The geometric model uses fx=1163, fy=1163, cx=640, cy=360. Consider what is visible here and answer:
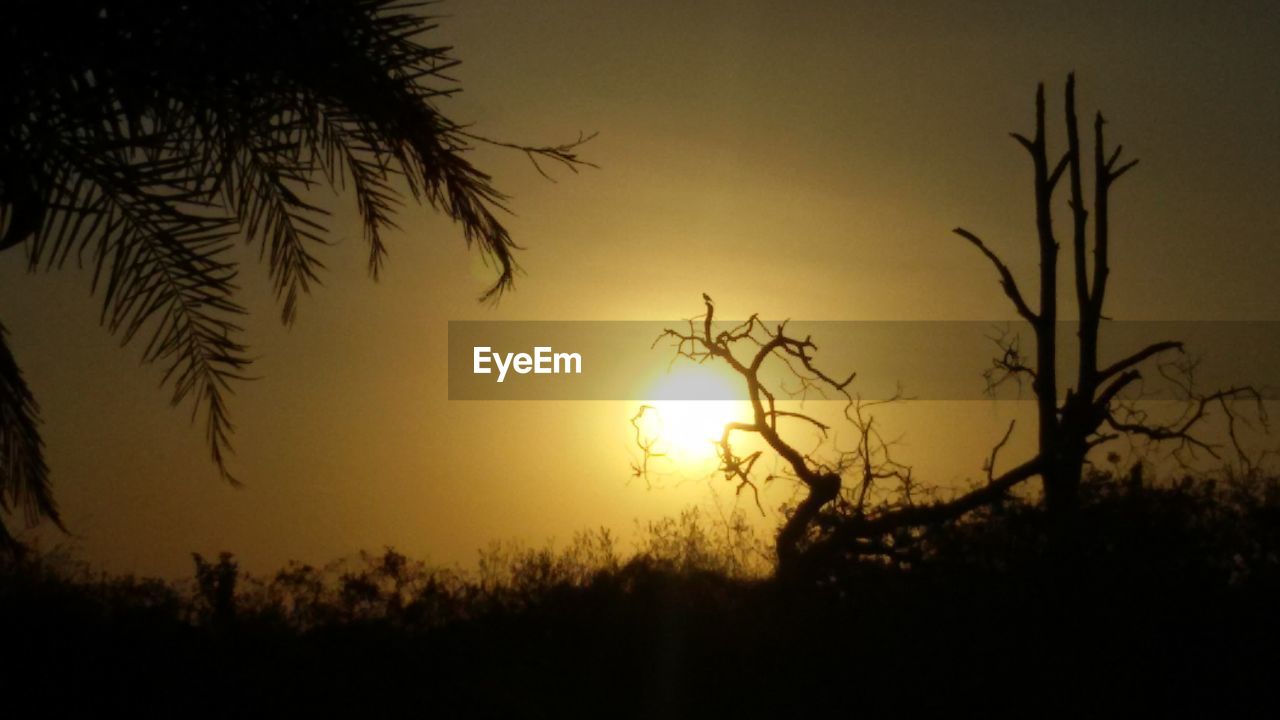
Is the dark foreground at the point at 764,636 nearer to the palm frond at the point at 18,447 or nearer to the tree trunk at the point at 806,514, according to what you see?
the tree trunk at the point at 806,514

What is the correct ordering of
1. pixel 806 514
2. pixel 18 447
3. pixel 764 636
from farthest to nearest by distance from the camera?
pixel 806 514
pixel 764 636
pixel 18 447

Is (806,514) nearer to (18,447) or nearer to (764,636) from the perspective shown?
(764,636)

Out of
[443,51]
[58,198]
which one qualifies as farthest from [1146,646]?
[58,198]

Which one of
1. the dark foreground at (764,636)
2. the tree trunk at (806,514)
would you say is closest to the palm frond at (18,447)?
the dark foreground at (764,636)

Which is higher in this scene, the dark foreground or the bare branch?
the bare branch

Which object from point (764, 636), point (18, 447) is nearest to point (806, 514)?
point (764, 636)

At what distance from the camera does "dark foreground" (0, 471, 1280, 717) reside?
6.01 m

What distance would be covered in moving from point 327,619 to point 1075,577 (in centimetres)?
494

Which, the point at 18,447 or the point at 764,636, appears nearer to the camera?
the point at 18,447

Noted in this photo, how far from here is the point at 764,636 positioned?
22.8 ft

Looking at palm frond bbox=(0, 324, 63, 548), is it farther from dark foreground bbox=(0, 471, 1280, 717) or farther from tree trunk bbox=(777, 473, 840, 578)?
tree trunk bbox=(777, 473, 840, 578)

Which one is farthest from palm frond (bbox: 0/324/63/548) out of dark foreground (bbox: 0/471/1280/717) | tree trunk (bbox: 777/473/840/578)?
tree trunk (bbox: 777/473/840/578)

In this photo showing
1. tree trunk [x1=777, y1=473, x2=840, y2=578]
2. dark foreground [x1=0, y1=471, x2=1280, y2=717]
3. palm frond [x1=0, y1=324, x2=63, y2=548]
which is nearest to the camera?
palm frond [x1=0, y1=324, x2=63, y2=548]

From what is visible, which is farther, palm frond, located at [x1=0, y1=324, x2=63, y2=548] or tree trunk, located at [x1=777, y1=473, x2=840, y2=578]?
tree trunk, located at [x1=777, y1=473, x2=840, y2=578]
